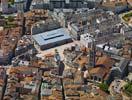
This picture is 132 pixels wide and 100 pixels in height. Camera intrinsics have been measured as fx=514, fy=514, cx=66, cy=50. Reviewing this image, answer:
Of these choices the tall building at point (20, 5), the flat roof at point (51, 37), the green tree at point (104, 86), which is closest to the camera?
the green tree at point (104, 86)

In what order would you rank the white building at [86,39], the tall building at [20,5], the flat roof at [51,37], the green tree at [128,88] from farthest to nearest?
the tall building at [20,5] → the flat roof at [51,37] → the white building at [86,39] → the green tree at [128,88]

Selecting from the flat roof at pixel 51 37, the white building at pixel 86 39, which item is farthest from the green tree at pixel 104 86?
the flat roof at pixel 51 37

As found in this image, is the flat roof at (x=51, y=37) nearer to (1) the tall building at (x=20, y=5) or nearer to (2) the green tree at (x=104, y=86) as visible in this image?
(1) the tall building at (x=20, y=5)

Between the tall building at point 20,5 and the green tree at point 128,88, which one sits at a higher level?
the tall building at point 20,5

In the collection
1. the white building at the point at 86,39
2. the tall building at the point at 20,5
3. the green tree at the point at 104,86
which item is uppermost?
the tall building at the point at 20,5

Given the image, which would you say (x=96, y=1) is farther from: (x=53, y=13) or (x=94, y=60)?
(x=94, y=60)

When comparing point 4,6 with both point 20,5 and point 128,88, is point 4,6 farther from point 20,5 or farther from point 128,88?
point 128,88

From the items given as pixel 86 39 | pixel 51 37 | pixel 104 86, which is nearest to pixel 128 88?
pixel 104 86
